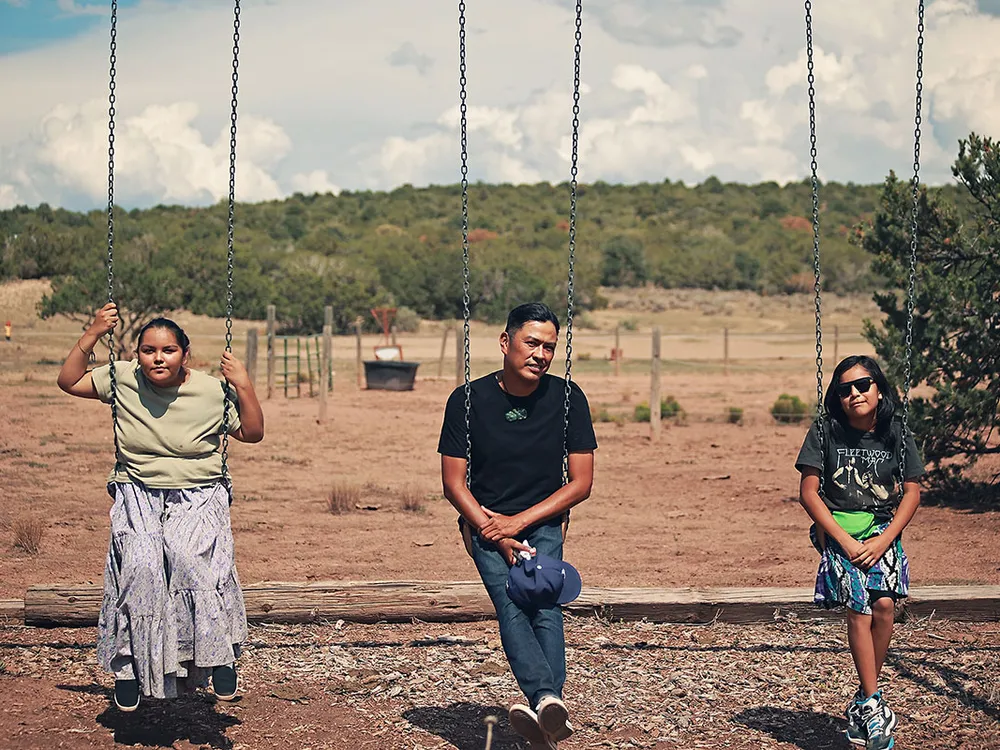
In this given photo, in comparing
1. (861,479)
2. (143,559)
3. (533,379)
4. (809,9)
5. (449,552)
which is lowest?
(449,552)

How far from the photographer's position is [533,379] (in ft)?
14.9

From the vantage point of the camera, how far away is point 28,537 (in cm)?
915

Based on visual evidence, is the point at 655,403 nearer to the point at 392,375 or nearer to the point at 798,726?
the point at 392,375

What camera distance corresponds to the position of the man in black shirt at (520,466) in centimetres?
448

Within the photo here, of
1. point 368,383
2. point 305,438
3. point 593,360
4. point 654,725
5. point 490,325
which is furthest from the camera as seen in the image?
point 490,325

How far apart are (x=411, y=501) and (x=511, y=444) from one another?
725cm

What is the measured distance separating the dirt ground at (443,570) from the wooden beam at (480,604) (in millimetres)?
100

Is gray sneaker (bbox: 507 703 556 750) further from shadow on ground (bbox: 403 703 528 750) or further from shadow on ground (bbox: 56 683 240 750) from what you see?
shadow on ground (bbox: 56 683 240 750)

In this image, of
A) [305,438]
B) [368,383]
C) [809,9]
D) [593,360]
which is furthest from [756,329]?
[809,9]

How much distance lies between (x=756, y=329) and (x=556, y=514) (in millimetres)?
37916

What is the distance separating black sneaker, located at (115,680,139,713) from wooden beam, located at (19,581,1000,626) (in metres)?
1.78

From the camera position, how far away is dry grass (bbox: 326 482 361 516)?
11.5 metres

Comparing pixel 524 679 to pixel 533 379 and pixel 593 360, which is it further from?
pixel 593 360

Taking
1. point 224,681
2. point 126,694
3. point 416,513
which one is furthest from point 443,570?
point 126,694
